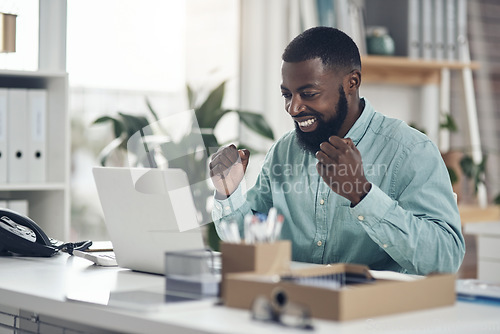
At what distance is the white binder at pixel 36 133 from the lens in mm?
2820

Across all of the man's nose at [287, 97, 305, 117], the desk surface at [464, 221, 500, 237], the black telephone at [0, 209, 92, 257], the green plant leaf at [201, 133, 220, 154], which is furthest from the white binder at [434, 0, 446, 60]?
the black telephone at [0, 209, 92, 257]

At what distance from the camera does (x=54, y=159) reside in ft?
9.43

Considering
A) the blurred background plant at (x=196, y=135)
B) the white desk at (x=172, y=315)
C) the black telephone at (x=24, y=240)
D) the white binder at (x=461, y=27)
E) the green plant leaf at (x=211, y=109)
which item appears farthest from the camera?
the white binder at (x=461, y=27)

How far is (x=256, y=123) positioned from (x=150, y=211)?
181 centimetres

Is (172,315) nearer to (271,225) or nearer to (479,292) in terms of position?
(271,225)

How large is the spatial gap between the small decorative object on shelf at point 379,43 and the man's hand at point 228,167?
80.6 inches

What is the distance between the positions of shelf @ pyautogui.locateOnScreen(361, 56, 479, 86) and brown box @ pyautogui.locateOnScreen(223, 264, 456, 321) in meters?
2.46

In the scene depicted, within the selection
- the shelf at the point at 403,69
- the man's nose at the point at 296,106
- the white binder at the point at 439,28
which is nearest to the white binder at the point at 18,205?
the man's nose at the point at 296,106

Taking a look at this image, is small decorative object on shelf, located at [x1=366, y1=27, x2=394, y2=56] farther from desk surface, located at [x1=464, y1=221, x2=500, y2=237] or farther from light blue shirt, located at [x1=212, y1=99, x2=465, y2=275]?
light blue shirt, located at [x1=212, y1=99, x2=465, y2=275]

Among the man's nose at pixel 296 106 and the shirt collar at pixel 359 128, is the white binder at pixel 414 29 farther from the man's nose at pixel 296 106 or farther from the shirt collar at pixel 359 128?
Answer: the man's nose at pixel 296 106

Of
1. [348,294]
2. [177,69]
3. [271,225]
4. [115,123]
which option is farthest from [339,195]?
[177,69]

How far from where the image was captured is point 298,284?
1.13 metres

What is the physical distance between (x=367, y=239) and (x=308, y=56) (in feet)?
1.60

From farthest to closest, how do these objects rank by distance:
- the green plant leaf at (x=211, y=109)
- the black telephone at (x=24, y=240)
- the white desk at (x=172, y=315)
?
→ the green plant leaf at (x=211, y=109)
the black telephone at (x=24, y=240)
the white desk at (x=172, y=315)
